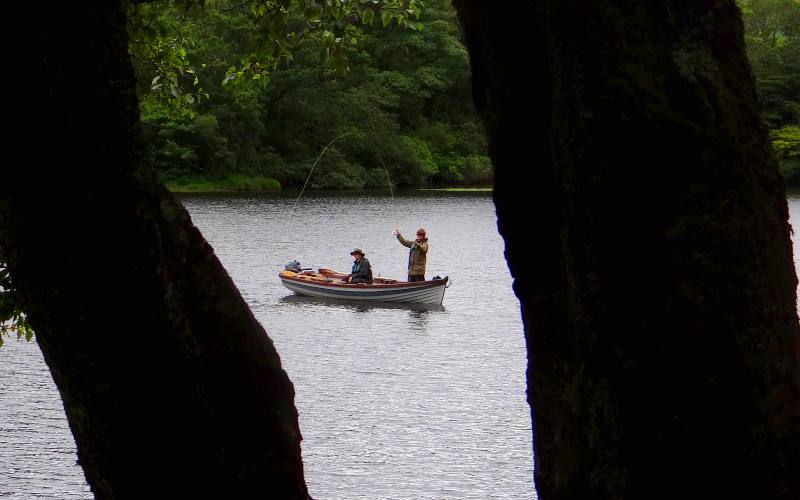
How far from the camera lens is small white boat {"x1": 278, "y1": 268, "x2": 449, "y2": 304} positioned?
91.4 ft

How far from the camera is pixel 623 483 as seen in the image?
8.15 feet

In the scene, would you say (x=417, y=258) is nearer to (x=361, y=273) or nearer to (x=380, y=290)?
(x=380, y=290)

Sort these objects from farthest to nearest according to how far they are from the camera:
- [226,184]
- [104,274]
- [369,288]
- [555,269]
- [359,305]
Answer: [226,184] < [359,305] < [369,288] < [555,269] < [104,274]

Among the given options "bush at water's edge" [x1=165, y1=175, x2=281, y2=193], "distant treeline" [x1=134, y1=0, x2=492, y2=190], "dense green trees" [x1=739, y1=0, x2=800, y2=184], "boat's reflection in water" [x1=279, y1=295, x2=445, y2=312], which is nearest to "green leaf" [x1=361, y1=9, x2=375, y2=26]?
"boat's reflection in water" [x1=279, y1=295, x2=445, y2=312]

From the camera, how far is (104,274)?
2.72 m

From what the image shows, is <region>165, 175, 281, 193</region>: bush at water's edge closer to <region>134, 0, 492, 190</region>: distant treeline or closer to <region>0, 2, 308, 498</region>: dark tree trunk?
<region>134, 0, 492, 190</region>: distant treeline

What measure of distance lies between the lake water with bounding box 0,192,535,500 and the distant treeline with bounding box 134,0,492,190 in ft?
97.5

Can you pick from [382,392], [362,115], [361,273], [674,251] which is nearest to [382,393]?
[382,392]

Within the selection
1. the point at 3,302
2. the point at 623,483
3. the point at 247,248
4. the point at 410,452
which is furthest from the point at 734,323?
the point at 247,248

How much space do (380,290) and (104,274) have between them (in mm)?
25175

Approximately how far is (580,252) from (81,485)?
460 inches

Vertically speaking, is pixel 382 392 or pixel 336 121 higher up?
pixel 336 121

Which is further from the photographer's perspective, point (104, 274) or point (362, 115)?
point (362, 115)

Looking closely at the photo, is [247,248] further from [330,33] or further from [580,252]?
[580,252]
